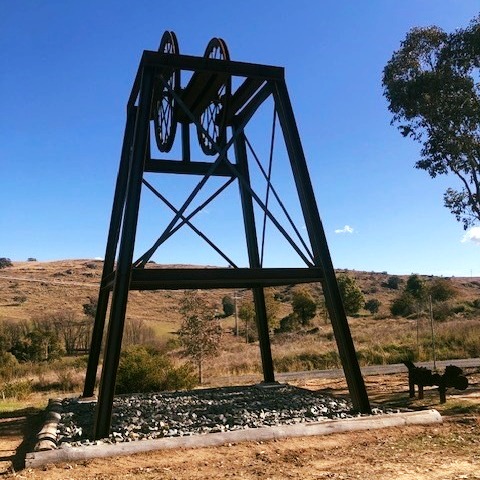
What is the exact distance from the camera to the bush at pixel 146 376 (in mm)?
14875

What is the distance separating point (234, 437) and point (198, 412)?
2.22 m

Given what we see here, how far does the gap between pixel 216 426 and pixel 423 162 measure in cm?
1221

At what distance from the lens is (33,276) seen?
255 feet

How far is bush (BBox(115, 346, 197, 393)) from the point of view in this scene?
14875 millimetres

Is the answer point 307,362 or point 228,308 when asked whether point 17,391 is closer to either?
point 307,362

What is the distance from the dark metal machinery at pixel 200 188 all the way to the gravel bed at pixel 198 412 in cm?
55

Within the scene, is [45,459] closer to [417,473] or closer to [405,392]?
[417,473]

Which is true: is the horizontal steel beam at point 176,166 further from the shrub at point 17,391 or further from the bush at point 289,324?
the bush at point 289,324

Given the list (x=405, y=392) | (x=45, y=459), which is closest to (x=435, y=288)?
(x=405, y=392)

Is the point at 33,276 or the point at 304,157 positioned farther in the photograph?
the point at 33,276

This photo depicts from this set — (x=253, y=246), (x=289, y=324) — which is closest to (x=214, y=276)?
(x=253, y=246)

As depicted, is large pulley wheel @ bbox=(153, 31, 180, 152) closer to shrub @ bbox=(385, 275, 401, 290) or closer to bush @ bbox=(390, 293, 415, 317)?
bush @ bbox=(390, 293, 415, 317)

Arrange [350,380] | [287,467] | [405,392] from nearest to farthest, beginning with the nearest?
[287,467] < [350,380] < [405,392]

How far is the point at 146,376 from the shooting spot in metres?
15.1
